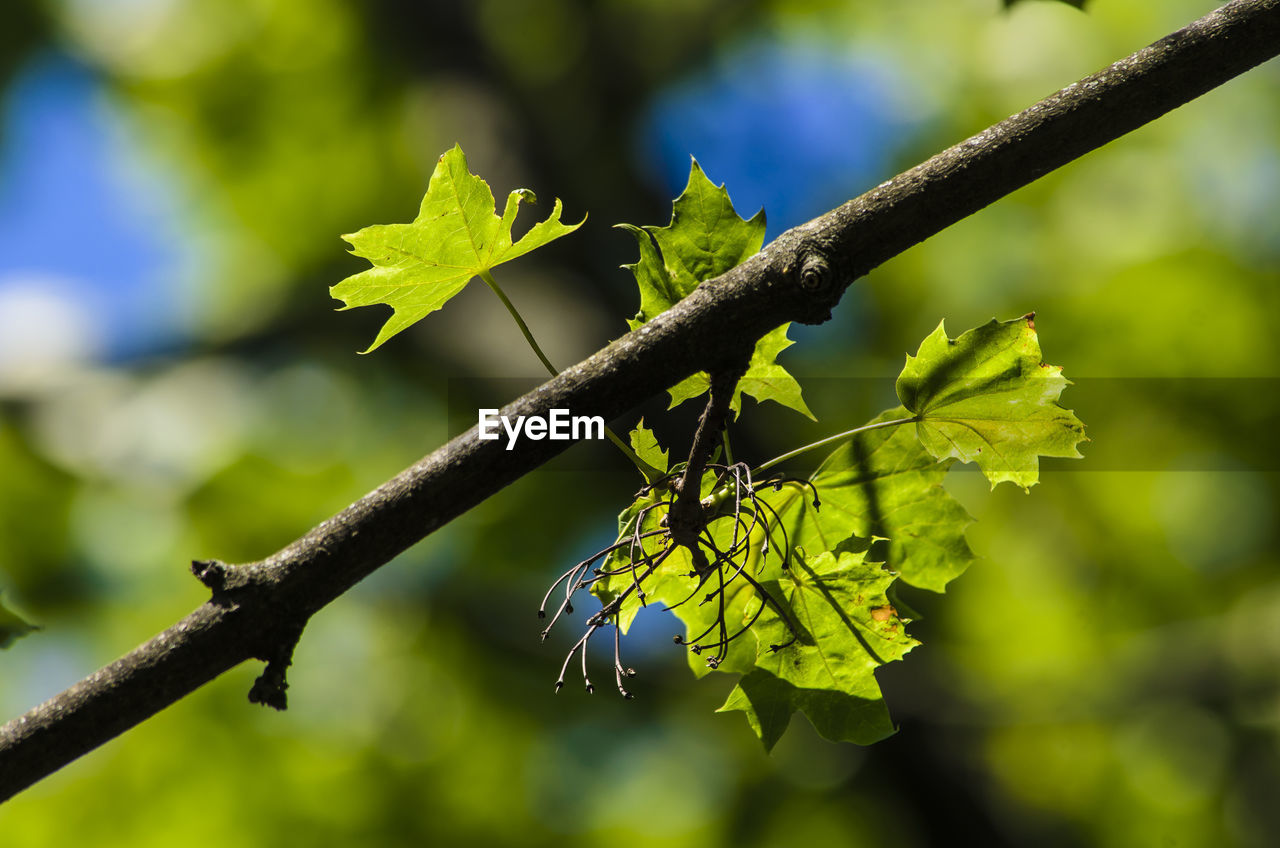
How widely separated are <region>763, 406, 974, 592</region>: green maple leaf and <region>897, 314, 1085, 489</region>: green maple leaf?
8 cm

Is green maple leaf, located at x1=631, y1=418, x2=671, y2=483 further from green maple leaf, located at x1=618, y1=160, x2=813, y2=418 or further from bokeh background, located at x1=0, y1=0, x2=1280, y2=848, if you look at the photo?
bokeh background, located at x1=0, y1=0, x2=1280, y2=848

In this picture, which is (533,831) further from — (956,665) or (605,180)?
(605,180)

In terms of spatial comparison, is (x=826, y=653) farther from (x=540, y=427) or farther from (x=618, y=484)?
(x=618, y=484)

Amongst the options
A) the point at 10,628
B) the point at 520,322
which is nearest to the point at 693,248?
the point at 520,322

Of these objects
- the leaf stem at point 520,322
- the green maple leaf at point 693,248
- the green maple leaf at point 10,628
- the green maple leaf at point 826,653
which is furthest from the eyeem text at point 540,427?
the green maple leaf at point 10,628

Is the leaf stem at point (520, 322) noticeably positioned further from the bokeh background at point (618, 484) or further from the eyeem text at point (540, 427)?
the bokeh background at point (618, 484)

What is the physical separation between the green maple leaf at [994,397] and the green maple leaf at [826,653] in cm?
19

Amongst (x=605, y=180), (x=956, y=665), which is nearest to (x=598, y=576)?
(x=956, y=665)

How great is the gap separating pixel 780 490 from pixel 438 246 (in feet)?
1.83

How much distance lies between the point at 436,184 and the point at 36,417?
5978 mm

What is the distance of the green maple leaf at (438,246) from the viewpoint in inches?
43.7

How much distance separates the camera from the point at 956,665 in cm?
458

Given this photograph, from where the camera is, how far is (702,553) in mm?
1075

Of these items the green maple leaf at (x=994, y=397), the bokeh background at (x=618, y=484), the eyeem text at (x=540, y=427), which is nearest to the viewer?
the eyeem text at (x=540, y=427)
